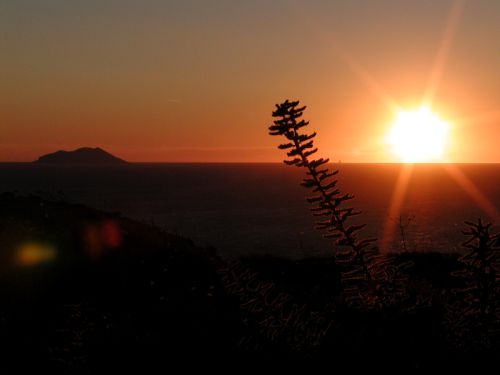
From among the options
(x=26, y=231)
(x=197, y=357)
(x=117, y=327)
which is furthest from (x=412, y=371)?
(x=26, y=231)

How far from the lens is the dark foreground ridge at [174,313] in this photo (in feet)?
7.71

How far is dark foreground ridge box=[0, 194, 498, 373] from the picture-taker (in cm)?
235

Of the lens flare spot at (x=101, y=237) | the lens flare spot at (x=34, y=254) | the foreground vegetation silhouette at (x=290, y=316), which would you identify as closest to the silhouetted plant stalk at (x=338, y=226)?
the foreground vegetation silhouette at (x=290, y=316)

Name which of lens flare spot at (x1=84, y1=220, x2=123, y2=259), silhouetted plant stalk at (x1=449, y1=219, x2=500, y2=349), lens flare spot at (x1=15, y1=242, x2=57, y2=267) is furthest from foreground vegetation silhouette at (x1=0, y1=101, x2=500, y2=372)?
lens flare spot at (x1=84, y1=220, x2=123, y2=259)

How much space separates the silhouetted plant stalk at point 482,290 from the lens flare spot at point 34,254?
1151 cm

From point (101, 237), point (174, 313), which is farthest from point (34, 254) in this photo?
point (174, 313)

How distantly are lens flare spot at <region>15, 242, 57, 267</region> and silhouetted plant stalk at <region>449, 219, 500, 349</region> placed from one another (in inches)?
453

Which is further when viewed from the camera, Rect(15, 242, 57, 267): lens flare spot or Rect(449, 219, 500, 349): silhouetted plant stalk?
Rect(15, 242, 57, 267): lens flare spot

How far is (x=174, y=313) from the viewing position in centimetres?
558

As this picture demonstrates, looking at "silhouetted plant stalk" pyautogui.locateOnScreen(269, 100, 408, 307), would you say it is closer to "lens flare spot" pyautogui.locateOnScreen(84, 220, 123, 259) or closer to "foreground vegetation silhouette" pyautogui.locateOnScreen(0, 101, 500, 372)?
"foreground vegetation silhouette" pyautogui.locateOnScreen(0, 101, 500, 372)

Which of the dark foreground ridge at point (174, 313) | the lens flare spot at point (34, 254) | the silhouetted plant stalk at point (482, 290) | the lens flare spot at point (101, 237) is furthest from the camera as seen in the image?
the lens flare spot at point (101, 237)

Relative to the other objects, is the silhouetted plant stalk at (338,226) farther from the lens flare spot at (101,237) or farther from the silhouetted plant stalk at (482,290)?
the lens flare spot at (101,237)

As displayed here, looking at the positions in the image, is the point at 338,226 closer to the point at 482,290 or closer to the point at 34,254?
the point at 482,290

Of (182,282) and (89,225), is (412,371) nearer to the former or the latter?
(182,282)
